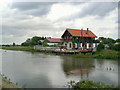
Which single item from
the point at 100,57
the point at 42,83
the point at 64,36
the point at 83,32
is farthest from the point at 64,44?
the point at 42,83

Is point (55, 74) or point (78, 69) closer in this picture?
point (55, 74)

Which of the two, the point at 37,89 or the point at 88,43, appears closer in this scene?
the point at 37,89

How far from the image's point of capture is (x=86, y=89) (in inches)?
357

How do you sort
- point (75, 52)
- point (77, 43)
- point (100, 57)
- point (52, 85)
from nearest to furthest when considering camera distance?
1. point (52, 85)
2. point (100, 57)
3. point (75, 52)
4. point (77, 43)

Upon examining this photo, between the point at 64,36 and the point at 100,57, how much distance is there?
635 inches

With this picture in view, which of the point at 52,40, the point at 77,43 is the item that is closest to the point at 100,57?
the point at 77,43

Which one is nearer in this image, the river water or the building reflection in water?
the river water

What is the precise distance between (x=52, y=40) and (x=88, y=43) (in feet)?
A: 73.2

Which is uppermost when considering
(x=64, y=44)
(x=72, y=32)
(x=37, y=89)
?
(x=72, y=32)

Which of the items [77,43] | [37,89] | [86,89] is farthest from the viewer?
[77,43]

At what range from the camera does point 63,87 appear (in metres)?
9.98

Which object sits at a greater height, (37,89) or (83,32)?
(83,32)

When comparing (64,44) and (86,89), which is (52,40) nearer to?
(64,44)

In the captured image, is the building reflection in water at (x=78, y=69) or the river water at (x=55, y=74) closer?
the river water at (x=55, y=74)
